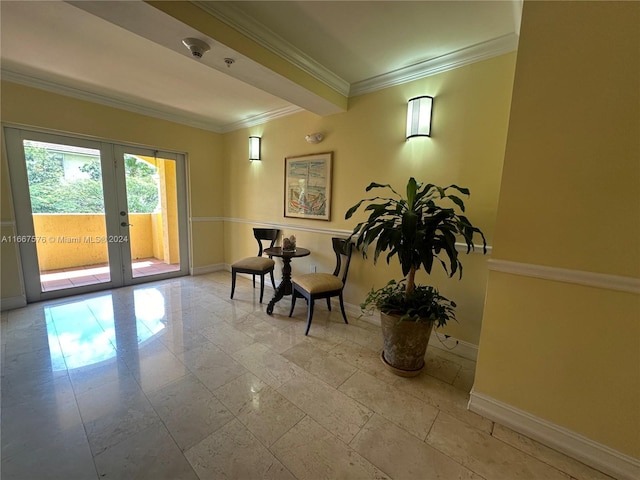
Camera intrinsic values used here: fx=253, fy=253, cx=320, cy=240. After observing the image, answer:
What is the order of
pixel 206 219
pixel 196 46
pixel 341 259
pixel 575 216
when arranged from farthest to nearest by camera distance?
pixel 206 219 < pixel 341 259 < pixel 196 46 < pixel 575 216

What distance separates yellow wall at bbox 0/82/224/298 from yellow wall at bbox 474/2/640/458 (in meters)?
4.19

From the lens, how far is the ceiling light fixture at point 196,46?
1684mm

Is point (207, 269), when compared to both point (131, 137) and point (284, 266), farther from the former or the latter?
point (131, 137)

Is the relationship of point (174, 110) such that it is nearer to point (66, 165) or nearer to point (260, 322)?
point (66, 165)

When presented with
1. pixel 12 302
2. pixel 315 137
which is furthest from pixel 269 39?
pixel 12 302

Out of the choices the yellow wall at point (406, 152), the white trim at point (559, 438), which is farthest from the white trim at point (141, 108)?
the white trim at point (559, 438)

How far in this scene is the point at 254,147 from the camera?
3781 millimetres

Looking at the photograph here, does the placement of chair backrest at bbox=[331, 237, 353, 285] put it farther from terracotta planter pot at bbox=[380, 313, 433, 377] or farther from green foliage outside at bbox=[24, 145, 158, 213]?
green foliage outside at bbox=[24, 145, 158, 213]

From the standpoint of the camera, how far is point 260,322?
2.69 meters

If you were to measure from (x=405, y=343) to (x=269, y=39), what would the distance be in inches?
97.9

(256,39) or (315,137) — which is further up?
(256,39)

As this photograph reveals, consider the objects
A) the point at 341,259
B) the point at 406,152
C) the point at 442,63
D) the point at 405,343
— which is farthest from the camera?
the point at 341,259

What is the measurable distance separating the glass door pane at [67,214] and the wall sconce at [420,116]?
3.85m

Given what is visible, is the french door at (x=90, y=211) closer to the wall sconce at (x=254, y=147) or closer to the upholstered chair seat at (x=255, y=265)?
the wall sconce at (x=254, y=147)
